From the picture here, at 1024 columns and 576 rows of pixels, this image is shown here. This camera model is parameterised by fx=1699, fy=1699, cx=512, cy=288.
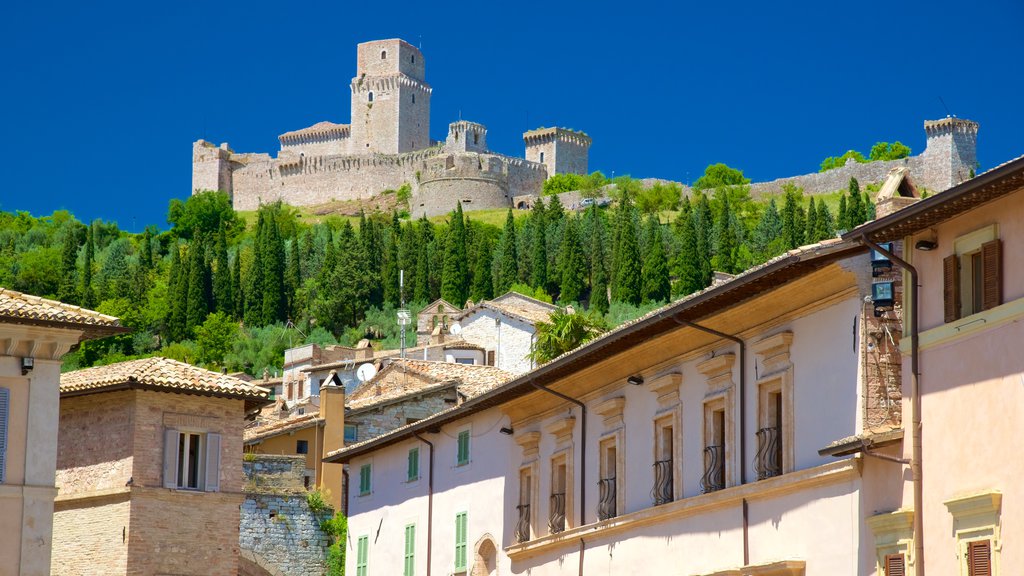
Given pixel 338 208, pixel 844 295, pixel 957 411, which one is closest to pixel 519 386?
pixel 844 295

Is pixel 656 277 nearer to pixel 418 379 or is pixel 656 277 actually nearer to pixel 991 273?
pixel 418 379

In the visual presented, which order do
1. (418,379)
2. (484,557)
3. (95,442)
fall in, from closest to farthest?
(95,442)
(484,557)
(418,379)

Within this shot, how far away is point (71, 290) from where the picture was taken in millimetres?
114000

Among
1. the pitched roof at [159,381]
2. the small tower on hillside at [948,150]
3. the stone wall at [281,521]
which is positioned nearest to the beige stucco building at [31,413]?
the pitched roof at [159,381]

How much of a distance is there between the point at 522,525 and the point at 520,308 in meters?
49.6

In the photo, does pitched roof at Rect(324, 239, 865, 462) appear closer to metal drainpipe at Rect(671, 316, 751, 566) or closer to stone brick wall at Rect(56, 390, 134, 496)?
metal drainpipe at Rect(671, 316, 751, 566)

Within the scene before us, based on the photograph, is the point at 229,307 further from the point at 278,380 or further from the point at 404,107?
the point at 404,107

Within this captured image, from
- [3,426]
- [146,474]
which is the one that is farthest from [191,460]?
[3,426]

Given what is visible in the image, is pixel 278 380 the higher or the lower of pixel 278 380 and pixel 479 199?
the lower

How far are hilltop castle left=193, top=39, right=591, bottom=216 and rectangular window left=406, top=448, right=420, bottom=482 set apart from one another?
123 m

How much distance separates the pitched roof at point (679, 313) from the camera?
20781 mm

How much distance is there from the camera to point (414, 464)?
3850 cm

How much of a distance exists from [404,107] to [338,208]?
531 inches


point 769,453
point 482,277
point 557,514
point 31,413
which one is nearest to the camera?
point 769,453
